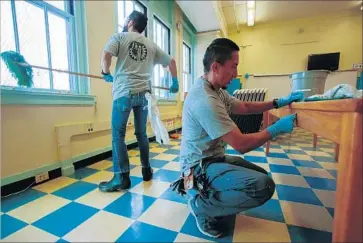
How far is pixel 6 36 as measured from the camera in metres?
1.30

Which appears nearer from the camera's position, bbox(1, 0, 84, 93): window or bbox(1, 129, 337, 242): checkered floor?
bbox(1, 129, 337, 242): checkered floor

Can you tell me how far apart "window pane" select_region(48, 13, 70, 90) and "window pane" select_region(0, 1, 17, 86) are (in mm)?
297

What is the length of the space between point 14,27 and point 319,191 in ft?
8.12

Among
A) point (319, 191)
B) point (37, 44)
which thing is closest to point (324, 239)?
point (319, 191)

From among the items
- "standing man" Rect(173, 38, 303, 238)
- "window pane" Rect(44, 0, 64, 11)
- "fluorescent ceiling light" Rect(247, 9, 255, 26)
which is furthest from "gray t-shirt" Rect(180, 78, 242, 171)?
"fluorescent ceiling light" Rect(247, 9, 255, 26)

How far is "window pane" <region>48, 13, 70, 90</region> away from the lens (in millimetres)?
1618

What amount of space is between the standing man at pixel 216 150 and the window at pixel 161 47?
251 cm

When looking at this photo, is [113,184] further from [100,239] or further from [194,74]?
[194,74]

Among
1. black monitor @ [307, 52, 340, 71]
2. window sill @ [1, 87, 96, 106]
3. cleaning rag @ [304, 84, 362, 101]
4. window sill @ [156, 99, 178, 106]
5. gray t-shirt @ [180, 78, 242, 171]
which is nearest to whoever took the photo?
cleaning rag @ [304, 84, 362, 101]

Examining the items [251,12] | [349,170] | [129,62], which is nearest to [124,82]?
[129,62]

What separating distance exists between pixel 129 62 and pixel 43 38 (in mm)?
859

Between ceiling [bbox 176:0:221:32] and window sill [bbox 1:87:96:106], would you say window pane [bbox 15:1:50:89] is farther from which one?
ceiling [bbox 176:0:221:32]

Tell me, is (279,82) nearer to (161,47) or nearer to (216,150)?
(161,47)

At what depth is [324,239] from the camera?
836 millimetres
